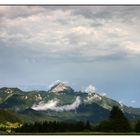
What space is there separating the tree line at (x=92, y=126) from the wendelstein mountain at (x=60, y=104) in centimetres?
3

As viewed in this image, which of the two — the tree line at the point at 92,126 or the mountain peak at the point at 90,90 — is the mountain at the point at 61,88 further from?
the tree line at the point at 92,126

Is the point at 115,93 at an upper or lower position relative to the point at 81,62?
lower

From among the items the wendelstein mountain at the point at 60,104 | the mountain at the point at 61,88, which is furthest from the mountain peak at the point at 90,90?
the mountain at the point at 61,88

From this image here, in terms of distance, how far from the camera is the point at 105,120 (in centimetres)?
344

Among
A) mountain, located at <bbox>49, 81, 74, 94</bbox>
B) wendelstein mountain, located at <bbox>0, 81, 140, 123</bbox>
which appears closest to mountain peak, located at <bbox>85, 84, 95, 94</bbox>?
wendelstein mountain, located at <bbox>0, 81, 140, 123</bbox>

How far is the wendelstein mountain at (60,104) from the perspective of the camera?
343cm

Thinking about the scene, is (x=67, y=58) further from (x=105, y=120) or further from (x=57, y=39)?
(x=105, y=120)

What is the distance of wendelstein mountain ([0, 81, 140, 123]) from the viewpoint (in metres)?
3.43

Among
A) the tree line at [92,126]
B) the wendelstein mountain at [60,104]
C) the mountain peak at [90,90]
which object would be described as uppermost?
the mountain peak at [90,90]

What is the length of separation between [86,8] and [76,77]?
18.8 inches

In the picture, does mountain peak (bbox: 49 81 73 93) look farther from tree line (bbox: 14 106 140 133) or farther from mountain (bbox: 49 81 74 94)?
tree line (bbox: 14 106 140 133)

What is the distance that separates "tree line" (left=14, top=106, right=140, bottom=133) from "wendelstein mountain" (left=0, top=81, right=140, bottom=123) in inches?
1.1
